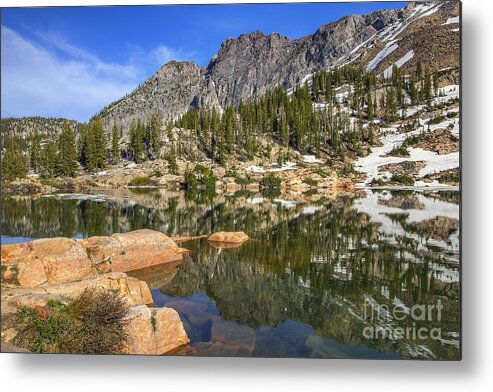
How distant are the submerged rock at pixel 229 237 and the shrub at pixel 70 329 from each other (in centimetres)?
608

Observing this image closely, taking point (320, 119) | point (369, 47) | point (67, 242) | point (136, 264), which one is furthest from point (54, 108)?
point (369, 47)

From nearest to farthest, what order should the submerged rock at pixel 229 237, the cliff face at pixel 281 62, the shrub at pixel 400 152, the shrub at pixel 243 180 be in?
the submerged rock at pixel 229 237, the cliff face at pixel 281 62, the shrub at pixel 400 152, the shrub at pixel 243 180

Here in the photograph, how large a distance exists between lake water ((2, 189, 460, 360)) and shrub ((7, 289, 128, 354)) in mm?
1166

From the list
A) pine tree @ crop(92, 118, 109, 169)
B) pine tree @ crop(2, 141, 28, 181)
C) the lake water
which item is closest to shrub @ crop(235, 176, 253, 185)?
pine tree @ crop(92, 118, 109, 169)

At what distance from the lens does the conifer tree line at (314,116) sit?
3139 cm

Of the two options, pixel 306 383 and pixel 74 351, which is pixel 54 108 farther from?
pixel 306 383

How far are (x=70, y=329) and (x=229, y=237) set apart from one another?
6.64 m

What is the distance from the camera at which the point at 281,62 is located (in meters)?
51.8

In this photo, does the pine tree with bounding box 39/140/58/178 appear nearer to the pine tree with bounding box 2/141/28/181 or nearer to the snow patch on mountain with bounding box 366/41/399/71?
the pine tree with bounding box 2/141/28/181

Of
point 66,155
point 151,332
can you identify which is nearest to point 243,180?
point 66,155

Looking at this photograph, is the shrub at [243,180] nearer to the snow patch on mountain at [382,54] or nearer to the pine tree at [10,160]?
the pine tree at [10,160]

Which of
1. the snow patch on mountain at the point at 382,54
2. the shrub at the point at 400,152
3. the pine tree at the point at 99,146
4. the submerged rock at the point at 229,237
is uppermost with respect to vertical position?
the snow patch on mountain at the point at 382,54

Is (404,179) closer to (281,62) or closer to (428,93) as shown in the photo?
(428,93)

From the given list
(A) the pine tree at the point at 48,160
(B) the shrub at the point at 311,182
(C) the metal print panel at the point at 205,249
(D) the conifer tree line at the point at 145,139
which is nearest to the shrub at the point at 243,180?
(B) the shrub at the point at 311,182
